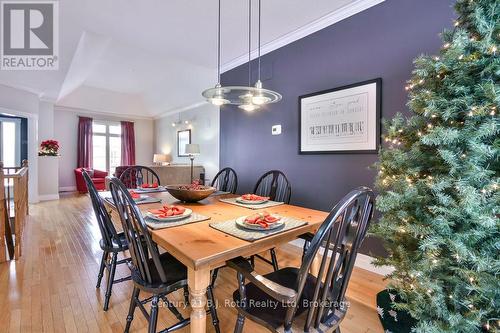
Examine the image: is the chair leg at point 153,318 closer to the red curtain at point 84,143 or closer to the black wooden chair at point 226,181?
the black wooden chair at point 226,181

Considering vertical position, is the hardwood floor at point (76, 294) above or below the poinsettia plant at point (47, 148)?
below

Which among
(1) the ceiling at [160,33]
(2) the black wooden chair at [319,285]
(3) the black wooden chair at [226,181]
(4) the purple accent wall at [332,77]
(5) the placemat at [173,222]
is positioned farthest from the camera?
(3) the black wooden chair at [226,181]

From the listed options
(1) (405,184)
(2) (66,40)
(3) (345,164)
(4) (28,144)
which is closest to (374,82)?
(3) (345,164)

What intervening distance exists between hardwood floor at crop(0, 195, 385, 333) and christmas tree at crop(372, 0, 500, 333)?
25.9 inches

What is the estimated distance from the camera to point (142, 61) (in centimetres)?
532

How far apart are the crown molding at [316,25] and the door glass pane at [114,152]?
21.5 ft

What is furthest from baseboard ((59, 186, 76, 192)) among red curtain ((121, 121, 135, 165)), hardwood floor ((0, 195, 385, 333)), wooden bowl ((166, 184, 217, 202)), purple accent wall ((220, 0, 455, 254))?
wooden bowl ((166, 184, 217, 202))

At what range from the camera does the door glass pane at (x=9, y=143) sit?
5.12 m

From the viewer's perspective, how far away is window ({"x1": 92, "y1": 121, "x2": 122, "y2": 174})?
27.0 feet

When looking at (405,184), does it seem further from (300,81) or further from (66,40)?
(66,40)

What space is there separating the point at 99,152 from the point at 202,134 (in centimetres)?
414

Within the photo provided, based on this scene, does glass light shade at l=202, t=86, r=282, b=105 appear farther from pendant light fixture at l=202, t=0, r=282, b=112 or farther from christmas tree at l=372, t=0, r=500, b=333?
christmas tree at l=372, t=0, r=500, b=333

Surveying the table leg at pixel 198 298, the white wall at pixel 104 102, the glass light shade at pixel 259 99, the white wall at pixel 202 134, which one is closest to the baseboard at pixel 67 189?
the white wall at pixel 104 102

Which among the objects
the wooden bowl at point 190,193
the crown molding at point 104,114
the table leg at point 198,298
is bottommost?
the table leg at point 198,298
